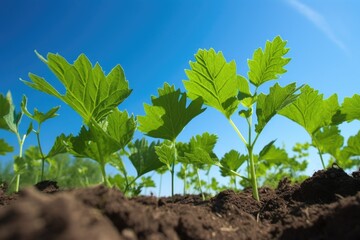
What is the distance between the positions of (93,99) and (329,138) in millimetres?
1954

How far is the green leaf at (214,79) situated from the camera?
214 cm

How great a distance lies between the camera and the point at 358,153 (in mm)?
2879

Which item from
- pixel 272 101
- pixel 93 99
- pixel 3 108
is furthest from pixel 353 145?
pixel 3 108

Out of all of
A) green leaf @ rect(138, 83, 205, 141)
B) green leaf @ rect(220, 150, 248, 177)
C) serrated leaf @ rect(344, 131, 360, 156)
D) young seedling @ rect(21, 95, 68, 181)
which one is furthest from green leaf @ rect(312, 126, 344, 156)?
young seedling @ rect(21, 95, 68, 181)

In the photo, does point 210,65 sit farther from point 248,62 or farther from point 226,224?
point 226,224

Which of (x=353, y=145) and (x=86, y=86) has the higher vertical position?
(x=86, y=86)

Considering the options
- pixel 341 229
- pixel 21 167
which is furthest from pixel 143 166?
pixel 341 229

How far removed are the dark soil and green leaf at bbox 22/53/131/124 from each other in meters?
0.67

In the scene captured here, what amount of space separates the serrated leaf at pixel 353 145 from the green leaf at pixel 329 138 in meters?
0.06

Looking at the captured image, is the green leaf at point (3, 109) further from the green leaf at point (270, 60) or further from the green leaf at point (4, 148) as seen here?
the green leaf at point (270, 60)

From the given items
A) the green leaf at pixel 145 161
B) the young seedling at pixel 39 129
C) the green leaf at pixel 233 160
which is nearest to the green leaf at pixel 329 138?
the green leaf at pixel 233 160

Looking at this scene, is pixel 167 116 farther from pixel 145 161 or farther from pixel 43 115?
pixel 43 115

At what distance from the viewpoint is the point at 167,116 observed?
7.37ft

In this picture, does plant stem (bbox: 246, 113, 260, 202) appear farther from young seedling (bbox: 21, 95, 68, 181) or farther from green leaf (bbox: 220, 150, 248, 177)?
young seedling (bbox: 21, 95, 68, 181)
